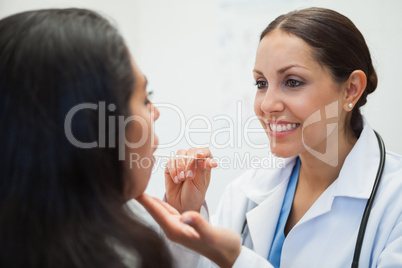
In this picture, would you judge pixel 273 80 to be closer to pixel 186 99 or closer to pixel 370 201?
pixel 370 201

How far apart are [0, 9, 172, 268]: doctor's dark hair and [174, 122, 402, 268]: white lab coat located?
420 millimetres

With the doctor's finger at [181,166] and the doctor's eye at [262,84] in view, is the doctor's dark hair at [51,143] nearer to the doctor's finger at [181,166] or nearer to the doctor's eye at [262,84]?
the doctor's finger at [181,166]

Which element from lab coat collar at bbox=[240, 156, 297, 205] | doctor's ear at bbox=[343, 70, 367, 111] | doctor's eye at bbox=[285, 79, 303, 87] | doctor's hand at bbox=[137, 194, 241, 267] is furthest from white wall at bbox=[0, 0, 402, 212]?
doctor's hand at bbox=[137, 194, 241, 267]

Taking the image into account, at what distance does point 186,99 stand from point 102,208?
1.70 m

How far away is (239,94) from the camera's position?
2189 millimetres

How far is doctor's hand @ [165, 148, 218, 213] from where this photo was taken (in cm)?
112

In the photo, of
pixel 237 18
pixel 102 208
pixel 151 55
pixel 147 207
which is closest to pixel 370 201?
pixel 147 207

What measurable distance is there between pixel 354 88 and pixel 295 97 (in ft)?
0.66

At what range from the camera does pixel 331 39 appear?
3.68 ft

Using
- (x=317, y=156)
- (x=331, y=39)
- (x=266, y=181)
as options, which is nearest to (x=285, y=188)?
(x=266, y=181)

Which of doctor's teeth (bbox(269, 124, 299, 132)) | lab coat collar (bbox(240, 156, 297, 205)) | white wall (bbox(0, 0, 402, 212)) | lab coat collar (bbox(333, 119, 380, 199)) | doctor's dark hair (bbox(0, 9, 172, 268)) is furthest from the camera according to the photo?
white wall (bbox(0, 0, 402, 212))

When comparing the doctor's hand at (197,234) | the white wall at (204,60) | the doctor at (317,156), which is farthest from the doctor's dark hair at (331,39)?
the white wall at (204,60)

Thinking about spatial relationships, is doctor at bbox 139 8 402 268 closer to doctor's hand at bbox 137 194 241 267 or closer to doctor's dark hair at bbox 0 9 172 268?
doctor's hand at bbox 137 194 241 267

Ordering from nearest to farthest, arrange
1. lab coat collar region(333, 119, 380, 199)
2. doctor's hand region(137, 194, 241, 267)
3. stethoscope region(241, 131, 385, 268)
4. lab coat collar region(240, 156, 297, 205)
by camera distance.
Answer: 1. doctor's hand region(137, 194, 241, 267)
2. stethoscope region(241, 131, 385, 268)
3. lab coat collar region(333, 119, 380, 199)
4. lab coat collar region(240, 156, 297, 205)
